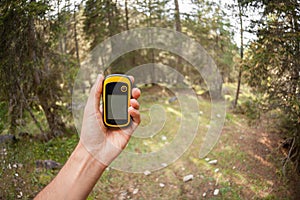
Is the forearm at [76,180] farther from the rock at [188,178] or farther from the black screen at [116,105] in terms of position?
the rock at [188,178]

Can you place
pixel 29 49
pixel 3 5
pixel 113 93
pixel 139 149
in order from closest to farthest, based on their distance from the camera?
pixel 113 93, pixel 3 5, pixel 29 49, pixel 139 149

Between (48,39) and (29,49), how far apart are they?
561 millimetres

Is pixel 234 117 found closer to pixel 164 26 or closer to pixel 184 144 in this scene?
pixel 184 144

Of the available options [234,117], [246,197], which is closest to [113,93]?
[246,197]

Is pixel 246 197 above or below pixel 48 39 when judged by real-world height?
below

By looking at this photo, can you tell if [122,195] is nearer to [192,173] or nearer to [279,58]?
[192,173]

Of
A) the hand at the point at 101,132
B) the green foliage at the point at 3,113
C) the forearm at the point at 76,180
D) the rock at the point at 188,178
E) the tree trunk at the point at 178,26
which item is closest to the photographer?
the forearm at the point at 76,180

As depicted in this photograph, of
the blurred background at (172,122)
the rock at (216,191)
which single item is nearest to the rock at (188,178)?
the blurred background at (172,122)

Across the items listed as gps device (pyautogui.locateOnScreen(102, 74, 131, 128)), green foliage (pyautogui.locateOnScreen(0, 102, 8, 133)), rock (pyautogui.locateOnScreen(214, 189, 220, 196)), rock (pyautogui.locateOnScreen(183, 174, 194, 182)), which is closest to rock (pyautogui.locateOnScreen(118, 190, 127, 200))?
rock (pyautogui.locateOnScreen(183, 174, 194, 182))

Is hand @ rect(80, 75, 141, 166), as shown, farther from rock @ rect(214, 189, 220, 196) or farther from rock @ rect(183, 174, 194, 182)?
rock @ rect(183, 174, 194, 182)

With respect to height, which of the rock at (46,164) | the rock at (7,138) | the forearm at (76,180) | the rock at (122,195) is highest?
the forearm at (76,180)

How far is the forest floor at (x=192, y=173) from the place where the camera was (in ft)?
16.5

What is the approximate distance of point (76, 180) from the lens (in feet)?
7.05

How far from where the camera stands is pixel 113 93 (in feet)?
8.65
